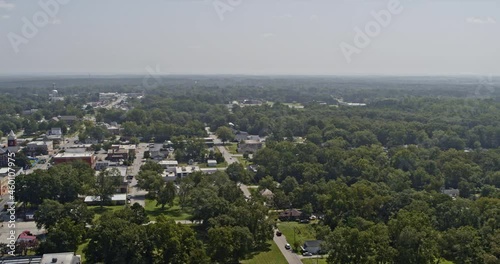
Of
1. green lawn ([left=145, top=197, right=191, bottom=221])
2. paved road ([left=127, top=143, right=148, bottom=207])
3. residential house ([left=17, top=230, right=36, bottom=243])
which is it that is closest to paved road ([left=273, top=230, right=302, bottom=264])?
green lawn ([left=145, top=197, right=191, bottom=221])

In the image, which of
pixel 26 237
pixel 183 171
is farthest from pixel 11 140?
pixel 26 237

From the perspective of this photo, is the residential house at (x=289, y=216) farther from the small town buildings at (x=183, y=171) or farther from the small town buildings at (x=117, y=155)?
the small town buildings at (x=117, y=155)

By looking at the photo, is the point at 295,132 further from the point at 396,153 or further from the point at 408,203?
the point at 408,203

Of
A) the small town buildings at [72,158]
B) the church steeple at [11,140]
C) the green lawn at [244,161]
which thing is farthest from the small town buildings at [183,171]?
the church steeple at [11,140]

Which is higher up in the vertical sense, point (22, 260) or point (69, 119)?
point (22, 260)

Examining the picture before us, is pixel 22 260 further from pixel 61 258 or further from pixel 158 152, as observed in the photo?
pixel 158 152
